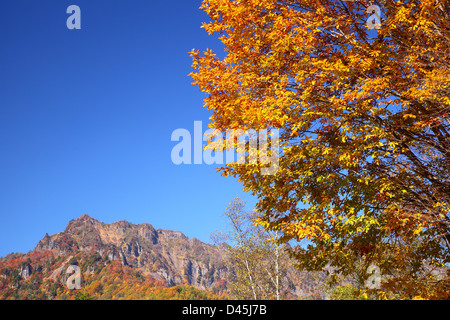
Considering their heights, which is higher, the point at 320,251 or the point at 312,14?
the point at 312,14

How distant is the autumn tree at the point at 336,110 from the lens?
809 centimetres

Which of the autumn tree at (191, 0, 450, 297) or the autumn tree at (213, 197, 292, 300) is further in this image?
the autumn tree at (213, 197, 292, 300)

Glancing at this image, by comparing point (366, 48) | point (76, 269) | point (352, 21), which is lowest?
point (76, 269)

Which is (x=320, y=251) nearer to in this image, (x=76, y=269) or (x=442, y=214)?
(x=442, y=214)

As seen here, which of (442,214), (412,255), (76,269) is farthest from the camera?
(76,269)

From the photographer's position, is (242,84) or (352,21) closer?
(242,84)

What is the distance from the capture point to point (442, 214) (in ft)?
26.2

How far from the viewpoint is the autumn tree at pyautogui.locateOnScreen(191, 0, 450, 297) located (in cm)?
809

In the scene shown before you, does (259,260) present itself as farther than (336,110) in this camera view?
Yes

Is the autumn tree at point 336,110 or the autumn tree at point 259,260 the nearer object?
the autumn tree at point 336,110

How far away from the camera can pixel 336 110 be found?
821 centimetres
